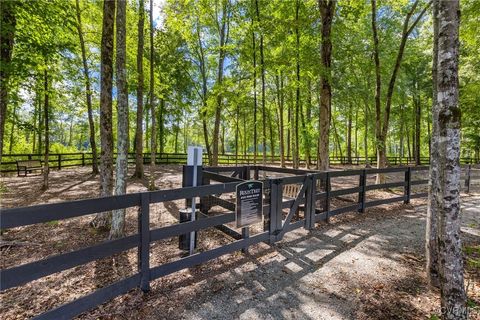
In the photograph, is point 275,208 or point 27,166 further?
point 27,166

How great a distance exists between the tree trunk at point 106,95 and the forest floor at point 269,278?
4.28ft

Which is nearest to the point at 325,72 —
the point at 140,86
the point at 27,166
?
the point at 140,86

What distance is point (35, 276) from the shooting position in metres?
2.33

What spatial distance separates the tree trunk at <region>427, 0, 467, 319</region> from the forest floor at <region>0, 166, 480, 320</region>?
0.54 m

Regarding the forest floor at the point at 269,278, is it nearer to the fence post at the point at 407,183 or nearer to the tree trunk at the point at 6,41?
the fence post at the point at 407,183

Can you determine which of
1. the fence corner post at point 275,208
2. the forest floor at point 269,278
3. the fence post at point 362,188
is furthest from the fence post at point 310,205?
the fence post at point 362,188

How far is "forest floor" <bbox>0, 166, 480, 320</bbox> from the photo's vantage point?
9.85 feet

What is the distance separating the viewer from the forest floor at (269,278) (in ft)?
9.85

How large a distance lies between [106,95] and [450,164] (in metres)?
5.66

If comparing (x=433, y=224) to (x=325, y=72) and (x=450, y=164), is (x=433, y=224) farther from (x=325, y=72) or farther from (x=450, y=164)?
(x=325, y=72)

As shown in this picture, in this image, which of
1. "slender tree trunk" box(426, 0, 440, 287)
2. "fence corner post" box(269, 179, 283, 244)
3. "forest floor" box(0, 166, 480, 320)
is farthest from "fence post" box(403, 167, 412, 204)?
"fence corner post" box(269, 179, 283, 244)

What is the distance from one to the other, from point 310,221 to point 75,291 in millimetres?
4427

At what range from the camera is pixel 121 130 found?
15.9ft

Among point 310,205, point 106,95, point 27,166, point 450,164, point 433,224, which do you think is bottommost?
point 310,205
